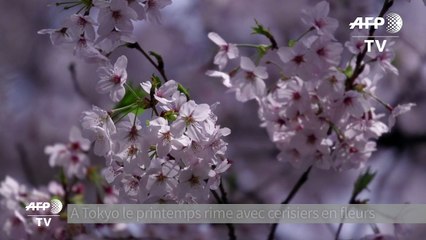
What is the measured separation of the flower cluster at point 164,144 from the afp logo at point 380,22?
47 centimetres

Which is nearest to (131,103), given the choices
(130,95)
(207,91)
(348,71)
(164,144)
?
(130,95)

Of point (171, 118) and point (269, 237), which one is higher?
point (171, 118)

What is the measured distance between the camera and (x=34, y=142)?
12.4 feet

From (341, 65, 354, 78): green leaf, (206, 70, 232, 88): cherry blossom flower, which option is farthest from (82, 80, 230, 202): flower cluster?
(341, 65, 354, 78): green leaf

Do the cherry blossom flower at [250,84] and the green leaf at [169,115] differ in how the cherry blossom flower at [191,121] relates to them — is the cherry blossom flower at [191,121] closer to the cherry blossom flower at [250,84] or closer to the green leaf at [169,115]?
the green leaf at [169,115]

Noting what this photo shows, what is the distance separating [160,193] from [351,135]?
502 millimetres

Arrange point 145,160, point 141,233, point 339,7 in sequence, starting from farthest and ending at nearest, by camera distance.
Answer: point 339,7 < point 141,233 < point 145,160

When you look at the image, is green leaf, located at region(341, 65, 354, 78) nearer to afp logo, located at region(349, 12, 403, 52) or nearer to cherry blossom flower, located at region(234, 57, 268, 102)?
afp logo, located at region(349, 12, 403, 52)

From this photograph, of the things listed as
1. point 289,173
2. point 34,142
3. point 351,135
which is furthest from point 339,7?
point 34,142

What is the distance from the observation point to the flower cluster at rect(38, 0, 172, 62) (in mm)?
1405

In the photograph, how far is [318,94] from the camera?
159 cm

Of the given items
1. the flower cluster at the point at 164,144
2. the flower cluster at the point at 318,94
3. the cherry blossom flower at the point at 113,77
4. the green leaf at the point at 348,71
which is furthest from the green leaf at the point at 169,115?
the green leaf at the point at 348,71

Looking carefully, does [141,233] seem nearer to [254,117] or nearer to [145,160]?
[145,160]

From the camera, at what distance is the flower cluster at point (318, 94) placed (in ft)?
5.08
